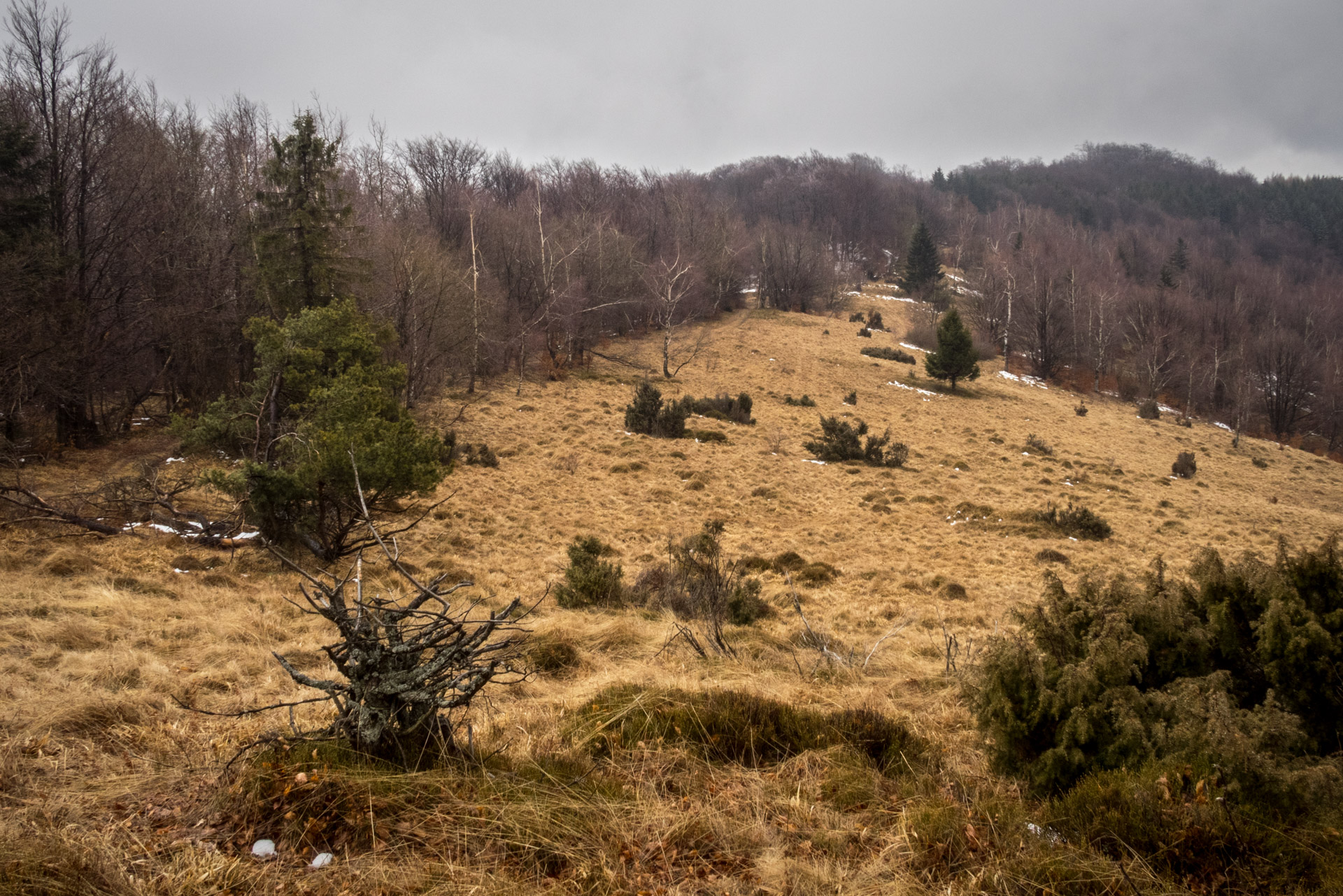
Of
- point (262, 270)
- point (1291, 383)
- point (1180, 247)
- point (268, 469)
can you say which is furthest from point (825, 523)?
point (1180, 247)

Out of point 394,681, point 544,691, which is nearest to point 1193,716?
point 394,681

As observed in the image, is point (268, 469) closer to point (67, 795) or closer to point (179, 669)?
point (179, 669)

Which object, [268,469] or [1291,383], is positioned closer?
[268,469]

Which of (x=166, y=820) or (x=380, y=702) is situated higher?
(x=380, y=702)

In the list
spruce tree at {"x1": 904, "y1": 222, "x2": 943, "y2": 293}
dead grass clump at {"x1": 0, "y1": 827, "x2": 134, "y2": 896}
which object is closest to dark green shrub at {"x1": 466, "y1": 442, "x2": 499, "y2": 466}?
dead grass clump at {"x1": 0, "y1": 827, "x2": 134, "y2": 896}

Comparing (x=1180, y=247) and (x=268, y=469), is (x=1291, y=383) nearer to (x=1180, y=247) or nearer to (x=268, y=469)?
(x=1180, y=247)

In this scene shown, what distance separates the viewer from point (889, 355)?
35.8 metres

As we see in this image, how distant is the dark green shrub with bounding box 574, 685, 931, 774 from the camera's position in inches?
134

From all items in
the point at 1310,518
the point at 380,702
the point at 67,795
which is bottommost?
the point at 1310,518

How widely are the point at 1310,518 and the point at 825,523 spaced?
13918 mm

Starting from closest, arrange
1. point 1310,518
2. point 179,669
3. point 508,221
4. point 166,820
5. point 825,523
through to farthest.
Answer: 1. point 166,820
2. point 179,669
3. point 825,523
4. point 1310,518
5. point 508,221

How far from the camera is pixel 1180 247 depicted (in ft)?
212

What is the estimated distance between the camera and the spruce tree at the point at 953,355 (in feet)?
97.9

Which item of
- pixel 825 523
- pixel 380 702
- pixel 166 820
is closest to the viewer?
pixel 166 820
